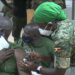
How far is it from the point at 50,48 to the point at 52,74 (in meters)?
0.34

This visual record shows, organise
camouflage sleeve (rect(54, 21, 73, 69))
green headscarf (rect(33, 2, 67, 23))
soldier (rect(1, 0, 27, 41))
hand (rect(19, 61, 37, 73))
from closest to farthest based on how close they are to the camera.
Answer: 1. camouflage sleeve (rect(54, 21, 73, 69))
2. hand (rect(19, 61, 37, 73))
3. green headscarf (rect(33, 2, 67, 23))
4. soldier (rect(1, 0, 27, 41))

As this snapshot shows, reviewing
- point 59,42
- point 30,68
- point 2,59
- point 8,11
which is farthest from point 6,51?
point 8,11

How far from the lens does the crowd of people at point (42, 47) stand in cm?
358

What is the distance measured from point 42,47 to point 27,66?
13.1 inches

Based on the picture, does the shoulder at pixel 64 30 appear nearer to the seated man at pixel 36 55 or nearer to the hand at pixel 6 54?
the seated man at pixel 36 55

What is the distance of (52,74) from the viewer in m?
3.61

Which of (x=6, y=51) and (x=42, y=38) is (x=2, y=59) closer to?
(x=6, y=51)

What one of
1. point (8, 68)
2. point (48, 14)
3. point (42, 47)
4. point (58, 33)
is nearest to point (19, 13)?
point (48, 14)

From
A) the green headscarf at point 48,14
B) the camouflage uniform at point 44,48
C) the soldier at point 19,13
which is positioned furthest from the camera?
the soldier at point 19,13

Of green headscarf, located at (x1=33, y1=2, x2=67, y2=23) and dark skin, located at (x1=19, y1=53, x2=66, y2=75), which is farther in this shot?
green headscarf, located at (x1=33, y1=2, x2=67, y2=23)

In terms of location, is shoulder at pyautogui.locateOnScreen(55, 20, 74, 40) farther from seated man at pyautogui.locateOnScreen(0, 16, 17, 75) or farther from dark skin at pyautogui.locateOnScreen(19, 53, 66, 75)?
seated man at pyautogui.locateOnScreen(0, 16, 17, 75)

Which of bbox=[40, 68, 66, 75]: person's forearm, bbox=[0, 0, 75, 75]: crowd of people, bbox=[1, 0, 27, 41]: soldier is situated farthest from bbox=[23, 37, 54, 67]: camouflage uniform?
bbox=[1, 0, 27, 41]: soldier

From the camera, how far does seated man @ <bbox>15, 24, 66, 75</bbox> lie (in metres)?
3.66

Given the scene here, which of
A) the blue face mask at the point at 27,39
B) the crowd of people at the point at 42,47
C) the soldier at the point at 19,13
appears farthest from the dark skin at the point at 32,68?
the soldier at the point at 19,13
